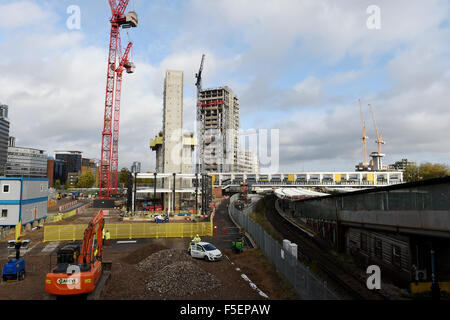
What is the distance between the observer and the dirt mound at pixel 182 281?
15234 millimetres

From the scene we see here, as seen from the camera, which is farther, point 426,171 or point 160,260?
point 426,171

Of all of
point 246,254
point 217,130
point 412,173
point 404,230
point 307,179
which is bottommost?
point 246,254

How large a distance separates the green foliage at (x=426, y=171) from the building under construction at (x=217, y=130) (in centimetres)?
10573

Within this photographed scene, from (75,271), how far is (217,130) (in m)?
176

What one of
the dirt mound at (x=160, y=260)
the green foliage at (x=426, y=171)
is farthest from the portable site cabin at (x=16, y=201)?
the green foliage at (x=426, y=171)

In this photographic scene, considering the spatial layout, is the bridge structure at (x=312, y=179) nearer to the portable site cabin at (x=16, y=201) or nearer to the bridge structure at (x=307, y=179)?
the bridge structure at (x=307, y=179)

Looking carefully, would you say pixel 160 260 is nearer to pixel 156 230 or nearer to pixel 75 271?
pixel 75 271

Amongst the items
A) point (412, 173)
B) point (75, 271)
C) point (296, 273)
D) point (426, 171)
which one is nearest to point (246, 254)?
point (296, 273)

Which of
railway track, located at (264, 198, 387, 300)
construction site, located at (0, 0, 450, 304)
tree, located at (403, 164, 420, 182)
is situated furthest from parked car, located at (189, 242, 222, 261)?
tree, located at (403, 164, 420, 182)

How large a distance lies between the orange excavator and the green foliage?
106150 mm

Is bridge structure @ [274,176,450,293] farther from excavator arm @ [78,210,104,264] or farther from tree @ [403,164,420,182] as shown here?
tree @ [403,164,420,182]

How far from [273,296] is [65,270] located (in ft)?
34.6

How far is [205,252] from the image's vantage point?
2222cm

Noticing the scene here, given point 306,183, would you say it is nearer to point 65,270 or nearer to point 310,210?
point 310,210
